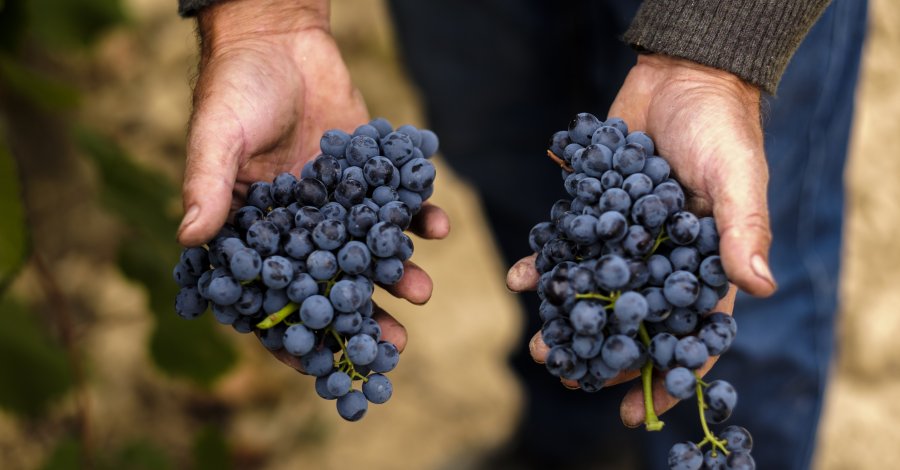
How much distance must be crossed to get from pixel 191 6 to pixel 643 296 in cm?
85

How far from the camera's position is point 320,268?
1.02 meters

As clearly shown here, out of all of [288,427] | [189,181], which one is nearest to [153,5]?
[288,427]

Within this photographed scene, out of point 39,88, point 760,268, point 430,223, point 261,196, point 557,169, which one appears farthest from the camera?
point 557,169

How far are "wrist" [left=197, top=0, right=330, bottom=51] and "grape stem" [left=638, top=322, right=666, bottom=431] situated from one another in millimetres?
764

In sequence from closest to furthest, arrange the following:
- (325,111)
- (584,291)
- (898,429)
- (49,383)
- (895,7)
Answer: (584,291) < (325,111) < (49,383) < (898,429) < (895,7)

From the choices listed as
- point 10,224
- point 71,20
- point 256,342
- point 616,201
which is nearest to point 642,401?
point 616,201

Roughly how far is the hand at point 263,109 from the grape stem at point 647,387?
310 mm

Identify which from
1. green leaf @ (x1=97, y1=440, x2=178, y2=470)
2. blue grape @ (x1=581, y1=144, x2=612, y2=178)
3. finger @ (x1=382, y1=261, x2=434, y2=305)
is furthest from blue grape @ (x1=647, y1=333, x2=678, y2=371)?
green leaf @ (x1=97, y1=440, x2=178, y2=470)

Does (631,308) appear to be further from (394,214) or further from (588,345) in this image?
(394,214)

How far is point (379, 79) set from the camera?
2871mm

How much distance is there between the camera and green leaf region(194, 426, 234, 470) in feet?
5.46

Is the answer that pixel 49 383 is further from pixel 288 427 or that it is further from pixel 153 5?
pixel 153 5

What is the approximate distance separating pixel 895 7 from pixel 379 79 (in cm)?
156

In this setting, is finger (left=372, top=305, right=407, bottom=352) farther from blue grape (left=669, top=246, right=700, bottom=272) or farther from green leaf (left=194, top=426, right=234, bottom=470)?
green leaf (left=194, top=426, right=234, bottom=470)
